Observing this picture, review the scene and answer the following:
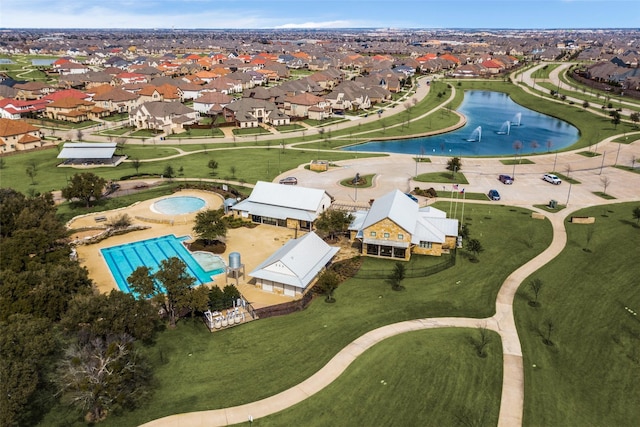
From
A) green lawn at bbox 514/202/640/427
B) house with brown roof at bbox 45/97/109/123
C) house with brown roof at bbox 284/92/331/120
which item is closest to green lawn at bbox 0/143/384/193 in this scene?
house with brown roof at bbox 45/97/109/123

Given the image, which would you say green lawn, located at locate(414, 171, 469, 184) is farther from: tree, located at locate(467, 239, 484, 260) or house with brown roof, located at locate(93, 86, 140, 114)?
house with brown roof, located at locate(93, 86, 140, 114)

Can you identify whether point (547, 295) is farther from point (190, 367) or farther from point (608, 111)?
point (608, 111)

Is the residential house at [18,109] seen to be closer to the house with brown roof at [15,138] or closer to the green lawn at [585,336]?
the house with brown roof at [15,138]

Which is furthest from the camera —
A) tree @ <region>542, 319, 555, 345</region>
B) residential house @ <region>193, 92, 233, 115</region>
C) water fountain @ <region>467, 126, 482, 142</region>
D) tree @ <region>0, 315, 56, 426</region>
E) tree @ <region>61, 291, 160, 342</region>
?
residential house @ <region>193, 92, 233, 115</region>

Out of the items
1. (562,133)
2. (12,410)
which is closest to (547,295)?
(12,410)

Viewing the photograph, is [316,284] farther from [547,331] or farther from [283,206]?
[547,331]
